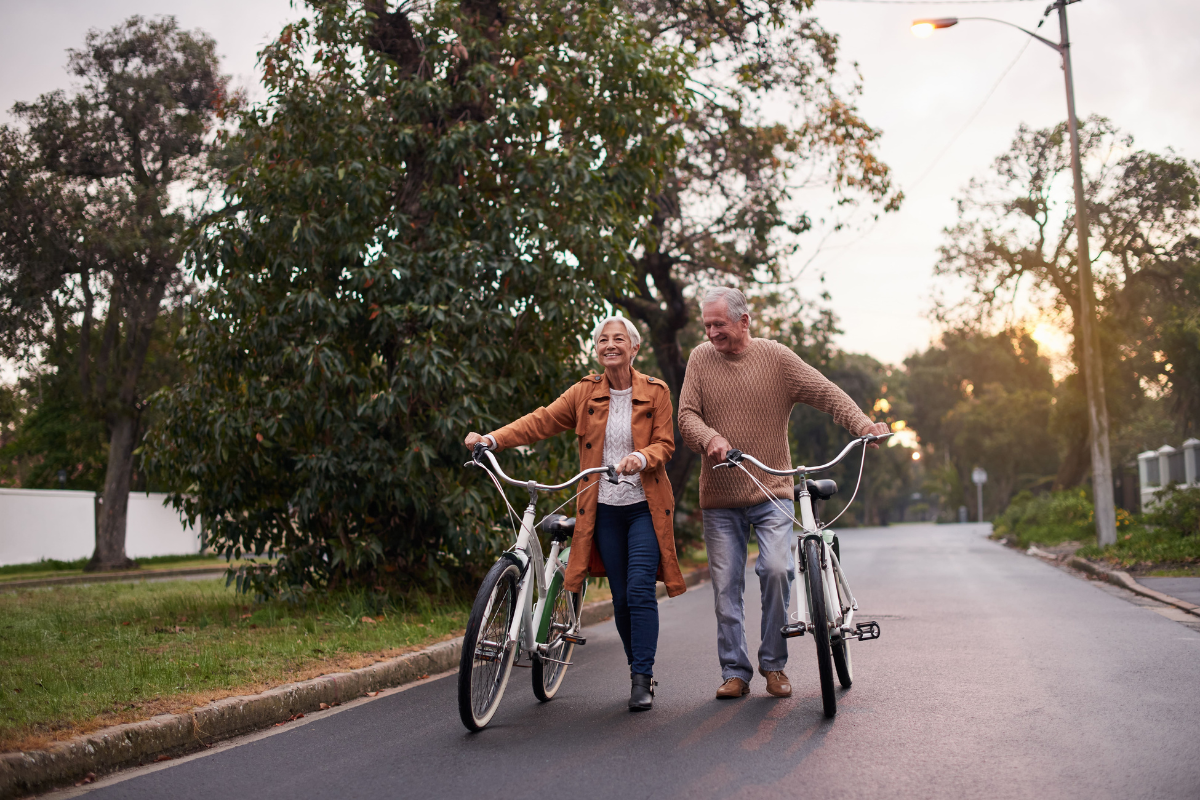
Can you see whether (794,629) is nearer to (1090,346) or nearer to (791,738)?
(791,738)

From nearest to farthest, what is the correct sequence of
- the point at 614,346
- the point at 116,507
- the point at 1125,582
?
the point at 614,346
the point at 1125,582
the point at 116,507

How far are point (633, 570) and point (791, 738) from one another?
1.18 m

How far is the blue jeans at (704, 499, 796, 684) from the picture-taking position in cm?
558

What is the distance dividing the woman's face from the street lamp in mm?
13678

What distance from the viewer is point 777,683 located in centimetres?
572

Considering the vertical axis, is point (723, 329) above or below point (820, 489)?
above

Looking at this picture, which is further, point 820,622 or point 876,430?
point 876,430

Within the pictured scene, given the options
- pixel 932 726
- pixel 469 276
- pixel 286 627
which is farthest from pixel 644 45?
pixel 932 726

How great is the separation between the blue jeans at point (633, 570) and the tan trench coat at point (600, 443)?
7 centimetres

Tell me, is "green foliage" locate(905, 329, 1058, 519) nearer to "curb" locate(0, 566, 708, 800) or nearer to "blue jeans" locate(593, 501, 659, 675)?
"curb" locate(0, 566, 708, 800)

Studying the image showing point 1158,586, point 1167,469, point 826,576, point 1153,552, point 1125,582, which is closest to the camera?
point 826,576

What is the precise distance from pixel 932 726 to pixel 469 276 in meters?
5.54

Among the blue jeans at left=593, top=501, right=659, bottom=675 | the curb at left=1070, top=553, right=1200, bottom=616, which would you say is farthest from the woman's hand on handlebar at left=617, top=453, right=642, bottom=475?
the curb at left=1070, top=553, right=1200, bottom=616

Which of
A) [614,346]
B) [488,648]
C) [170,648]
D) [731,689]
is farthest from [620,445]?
[170,648]
